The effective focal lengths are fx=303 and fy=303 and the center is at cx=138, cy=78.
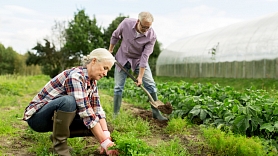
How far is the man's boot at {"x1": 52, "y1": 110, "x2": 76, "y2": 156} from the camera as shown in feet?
8.19

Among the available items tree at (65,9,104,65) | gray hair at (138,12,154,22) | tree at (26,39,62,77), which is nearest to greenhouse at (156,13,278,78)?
tree at (65,9,104,65)

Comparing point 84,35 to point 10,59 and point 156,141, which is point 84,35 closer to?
point 10,59

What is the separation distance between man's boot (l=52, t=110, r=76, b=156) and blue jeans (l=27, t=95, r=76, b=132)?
5 centimetres

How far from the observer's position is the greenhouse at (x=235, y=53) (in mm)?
11570

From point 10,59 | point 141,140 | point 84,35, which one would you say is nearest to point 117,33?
point 141,140

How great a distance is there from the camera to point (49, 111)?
2.57 m

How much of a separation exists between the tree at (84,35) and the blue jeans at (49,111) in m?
17.4

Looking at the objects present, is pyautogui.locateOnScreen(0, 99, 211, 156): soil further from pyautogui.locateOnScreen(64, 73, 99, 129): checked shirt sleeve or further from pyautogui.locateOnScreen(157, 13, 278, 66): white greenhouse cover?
pyautogui.locateOnScreen(157, 13, 278, 66): white greenhouse cover

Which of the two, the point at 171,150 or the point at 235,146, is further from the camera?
the point at 171,150

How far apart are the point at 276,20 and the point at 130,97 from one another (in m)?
8.13

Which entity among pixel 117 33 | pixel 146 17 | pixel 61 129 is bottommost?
pixel 61 129

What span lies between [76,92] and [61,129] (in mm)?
343

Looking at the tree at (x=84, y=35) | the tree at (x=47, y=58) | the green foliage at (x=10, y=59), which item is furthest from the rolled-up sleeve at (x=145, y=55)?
the green foliage at (x=10, y=59)

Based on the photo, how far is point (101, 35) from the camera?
21531 millimetres
